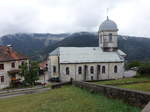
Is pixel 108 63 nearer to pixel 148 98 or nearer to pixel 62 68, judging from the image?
pixel 62 68

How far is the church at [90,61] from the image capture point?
4979 centimetres

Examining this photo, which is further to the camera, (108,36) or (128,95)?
(108,36)

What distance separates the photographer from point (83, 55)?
5172 cm

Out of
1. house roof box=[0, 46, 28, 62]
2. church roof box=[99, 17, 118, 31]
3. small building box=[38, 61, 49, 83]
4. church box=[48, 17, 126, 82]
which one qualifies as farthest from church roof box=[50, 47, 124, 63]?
house roof box=[0, 46, 28, 62]

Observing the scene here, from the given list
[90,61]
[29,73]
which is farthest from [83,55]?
[29,73]

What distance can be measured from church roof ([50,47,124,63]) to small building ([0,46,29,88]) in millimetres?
8777

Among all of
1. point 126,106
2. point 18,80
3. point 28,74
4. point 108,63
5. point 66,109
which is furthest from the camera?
point 108,63

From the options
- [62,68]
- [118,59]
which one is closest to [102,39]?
[118,59]

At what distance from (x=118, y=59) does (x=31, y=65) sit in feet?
73.8

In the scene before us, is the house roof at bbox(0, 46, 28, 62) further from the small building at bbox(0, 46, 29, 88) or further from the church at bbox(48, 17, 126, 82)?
the church at bbox(48, 17, 126, 82)

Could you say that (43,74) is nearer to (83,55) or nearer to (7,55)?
(83,55)

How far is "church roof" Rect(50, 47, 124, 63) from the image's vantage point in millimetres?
50097

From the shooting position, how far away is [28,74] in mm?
41156

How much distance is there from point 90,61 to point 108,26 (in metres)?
11.5
